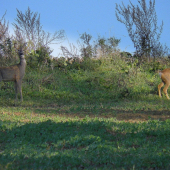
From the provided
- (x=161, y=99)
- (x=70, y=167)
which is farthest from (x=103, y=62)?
(x=70, y=167)

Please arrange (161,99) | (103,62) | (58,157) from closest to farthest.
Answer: (58,157), (161,99), (103,62)

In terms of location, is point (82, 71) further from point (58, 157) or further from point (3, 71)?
point (58, 157)

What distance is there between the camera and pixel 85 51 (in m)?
18.3

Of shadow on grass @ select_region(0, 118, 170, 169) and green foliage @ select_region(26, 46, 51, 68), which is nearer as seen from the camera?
shadow on grass @ select_region(0, 118, 170, 169)

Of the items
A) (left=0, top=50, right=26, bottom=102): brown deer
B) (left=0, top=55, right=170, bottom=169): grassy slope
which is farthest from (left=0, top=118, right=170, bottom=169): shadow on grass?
(left=0, top=50, right=26, bottom=102): brown deer

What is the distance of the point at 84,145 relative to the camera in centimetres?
547

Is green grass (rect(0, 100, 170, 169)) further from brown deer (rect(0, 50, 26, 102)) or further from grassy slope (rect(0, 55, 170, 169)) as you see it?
brown deer (rect(0, 50, 26, 102))

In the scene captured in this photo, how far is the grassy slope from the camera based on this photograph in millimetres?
4516

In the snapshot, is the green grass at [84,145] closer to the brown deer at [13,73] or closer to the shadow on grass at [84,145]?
the shadow on grass at [84,145]

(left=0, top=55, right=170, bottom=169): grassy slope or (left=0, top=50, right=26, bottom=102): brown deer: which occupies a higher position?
(left=0, top=50, right=26, bottom=102): brown deer

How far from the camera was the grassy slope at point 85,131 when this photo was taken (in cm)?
452

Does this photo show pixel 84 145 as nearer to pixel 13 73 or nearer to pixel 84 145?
pixel 84 145

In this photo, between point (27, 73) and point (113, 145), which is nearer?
point (113, 145)

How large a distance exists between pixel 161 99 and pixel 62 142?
763 cm
